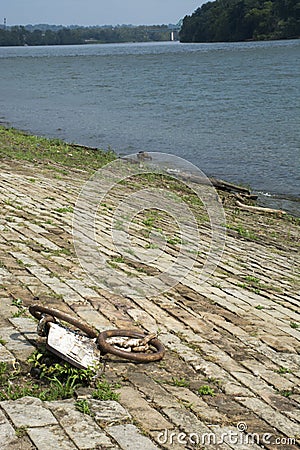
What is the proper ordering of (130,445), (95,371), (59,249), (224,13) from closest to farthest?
(130,445) < (95,371) < (59,249) < (224,13)

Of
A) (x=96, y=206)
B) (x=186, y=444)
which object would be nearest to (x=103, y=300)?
(x=186, y=444)

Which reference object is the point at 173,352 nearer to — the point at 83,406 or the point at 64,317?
the point at 64,317

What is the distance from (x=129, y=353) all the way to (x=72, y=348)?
0.43 m

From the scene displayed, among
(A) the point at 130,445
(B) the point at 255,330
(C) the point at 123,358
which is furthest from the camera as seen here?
(B) the point at 255,330

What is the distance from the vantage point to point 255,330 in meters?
5.83

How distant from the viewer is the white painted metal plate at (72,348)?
4355 mm

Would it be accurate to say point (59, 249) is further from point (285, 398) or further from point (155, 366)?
point (285, 398)

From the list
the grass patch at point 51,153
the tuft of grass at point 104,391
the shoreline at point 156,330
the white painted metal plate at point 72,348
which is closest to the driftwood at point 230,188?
the grass patch at point 51,153

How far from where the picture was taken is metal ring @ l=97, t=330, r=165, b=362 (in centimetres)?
466

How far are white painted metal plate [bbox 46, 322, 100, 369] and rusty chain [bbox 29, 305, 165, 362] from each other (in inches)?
4.3

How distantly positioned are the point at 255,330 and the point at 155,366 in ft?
4.30

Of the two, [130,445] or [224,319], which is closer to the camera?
[130,445]

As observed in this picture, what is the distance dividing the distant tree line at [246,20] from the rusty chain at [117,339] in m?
102

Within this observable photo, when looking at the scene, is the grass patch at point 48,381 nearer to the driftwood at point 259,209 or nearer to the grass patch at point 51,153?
the driftwood at point 259,209
